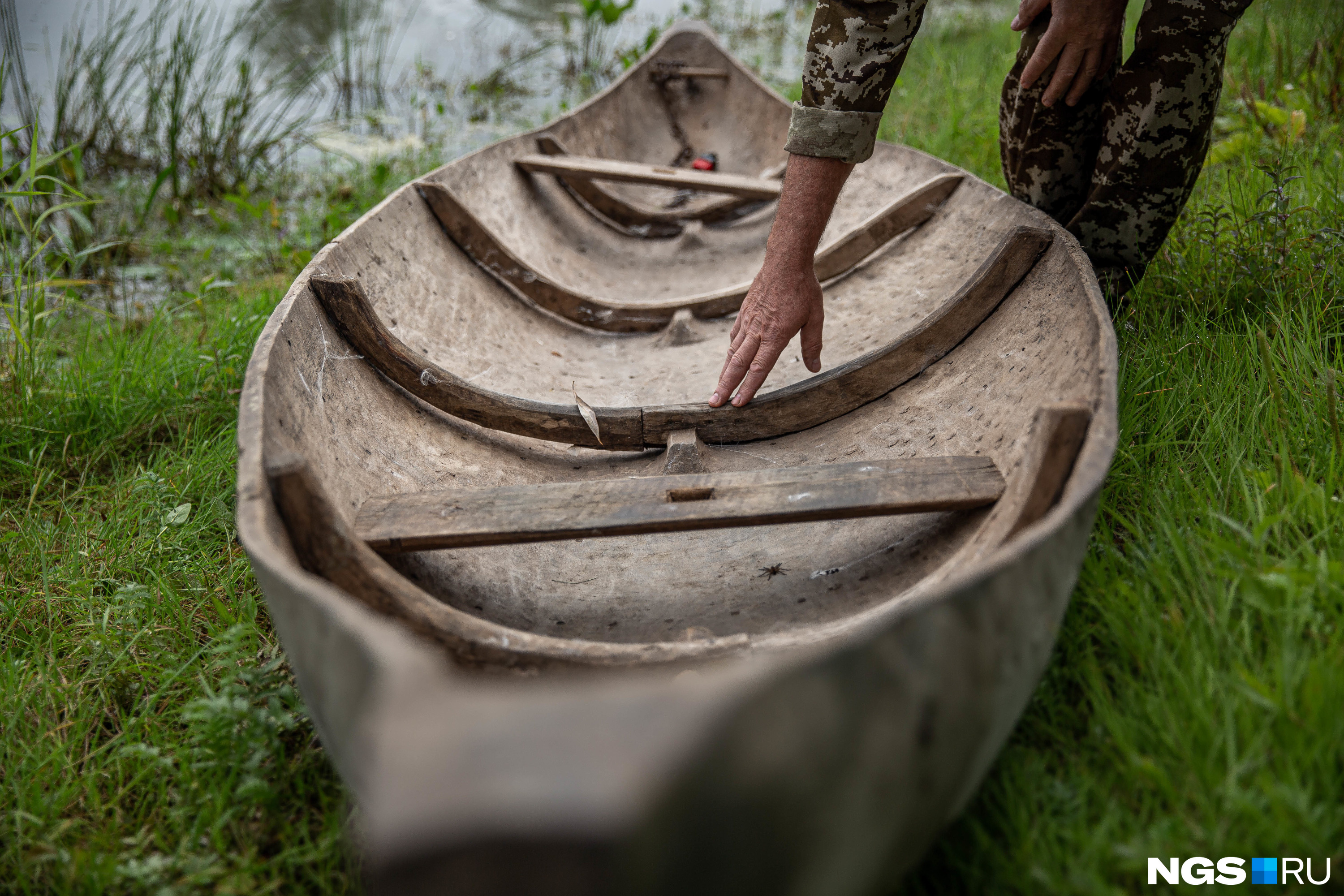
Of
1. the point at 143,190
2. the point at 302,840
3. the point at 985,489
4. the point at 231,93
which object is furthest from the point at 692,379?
the point at 231,93

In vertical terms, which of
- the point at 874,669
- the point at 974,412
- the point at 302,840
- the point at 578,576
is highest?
the point at 874,669

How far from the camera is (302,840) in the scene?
119 centimetres

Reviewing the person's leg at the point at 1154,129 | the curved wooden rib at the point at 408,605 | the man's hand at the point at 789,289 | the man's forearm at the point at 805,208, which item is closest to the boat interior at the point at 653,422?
the curved wooden rib at the point at 408,605

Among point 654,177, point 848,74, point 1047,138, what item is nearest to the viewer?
point 848,74

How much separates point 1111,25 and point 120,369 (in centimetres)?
273

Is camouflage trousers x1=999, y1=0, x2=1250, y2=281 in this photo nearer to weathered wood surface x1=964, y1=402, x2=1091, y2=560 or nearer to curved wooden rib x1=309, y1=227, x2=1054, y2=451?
curved wooden rib x1=309, y1=227, x2=1054, y2=451

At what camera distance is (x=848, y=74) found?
5.44ft

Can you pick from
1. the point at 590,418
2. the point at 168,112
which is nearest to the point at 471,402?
the point at 590,418

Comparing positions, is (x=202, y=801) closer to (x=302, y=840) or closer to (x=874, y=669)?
(x=302, y=840)

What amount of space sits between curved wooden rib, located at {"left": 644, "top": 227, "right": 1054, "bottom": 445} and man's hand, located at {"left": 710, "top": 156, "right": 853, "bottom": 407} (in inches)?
2.3

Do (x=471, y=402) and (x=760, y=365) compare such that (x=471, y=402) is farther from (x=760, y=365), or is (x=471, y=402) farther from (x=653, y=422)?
(x=760, y=365)

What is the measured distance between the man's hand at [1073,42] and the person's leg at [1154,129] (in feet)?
0.20

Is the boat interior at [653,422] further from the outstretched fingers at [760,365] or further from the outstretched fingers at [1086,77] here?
the outstretched fingers at [1086,77]

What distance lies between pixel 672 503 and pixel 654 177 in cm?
204
